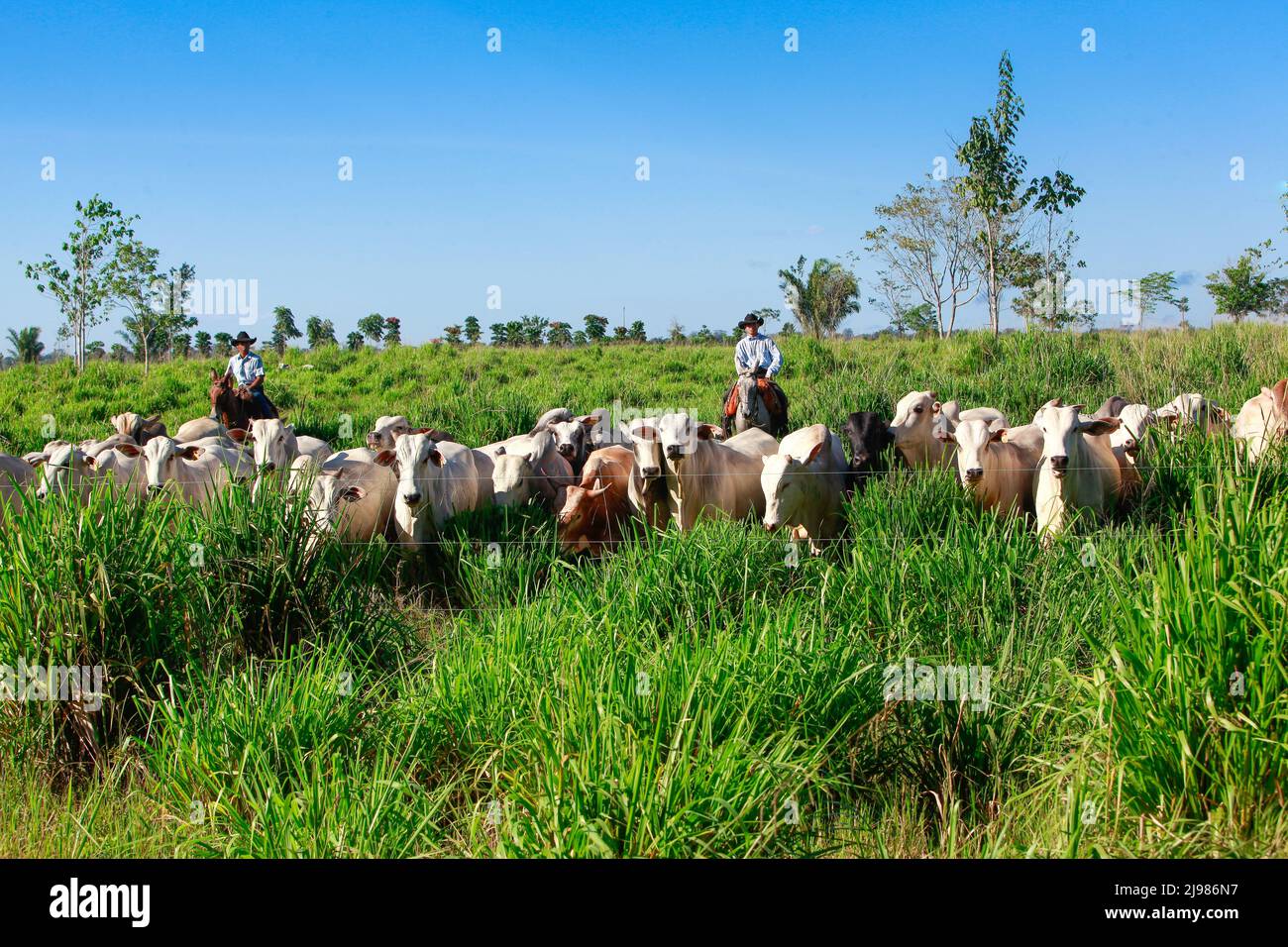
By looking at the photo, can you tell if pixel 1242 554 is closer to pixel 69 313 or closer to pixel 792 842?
pixel 792 842

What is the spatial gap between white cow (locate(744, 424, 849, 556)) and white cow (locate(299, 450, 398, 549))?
3266mm

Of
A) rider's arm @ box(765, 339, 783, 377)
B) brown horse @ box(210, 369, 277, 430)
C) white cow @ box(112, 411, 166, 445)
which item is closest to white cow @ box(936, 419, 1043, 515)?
rider's arm @ box(765, 339, 783, 377)

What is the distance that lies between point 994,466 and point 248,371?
10595mm

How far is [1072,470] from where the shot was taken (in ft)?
27.9

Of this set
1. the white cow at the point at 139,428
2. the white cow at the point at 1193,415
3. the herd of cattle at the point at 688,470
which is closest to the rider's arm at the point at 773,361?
the herd of cattle at the point at 688,470

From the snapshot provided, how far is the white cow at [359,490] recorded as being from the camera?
845 centimetres

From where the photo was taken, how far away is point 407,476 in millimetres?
8789

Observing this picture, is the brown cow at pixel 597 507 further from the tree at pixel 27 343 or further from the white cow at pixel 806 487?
the tree at pixel 27 343

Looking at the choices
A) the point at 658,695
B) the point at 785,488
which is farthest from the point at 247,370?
the point at 658,695

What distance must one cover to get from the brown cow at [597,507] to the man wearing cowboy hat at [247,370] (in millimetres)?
7144

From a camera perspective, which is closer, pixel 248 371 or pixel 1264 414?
pixel 1264 414

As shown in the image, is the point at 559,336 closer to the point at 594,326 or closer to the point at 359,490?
Answer: the point at 594,326

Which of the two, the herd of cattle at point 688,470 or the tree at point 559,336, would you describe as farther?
the tree at point 559,336
